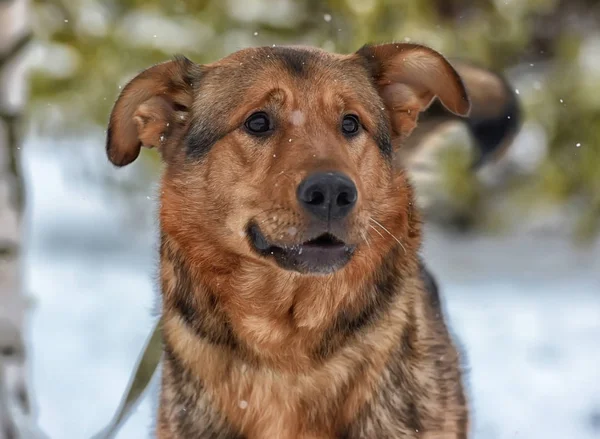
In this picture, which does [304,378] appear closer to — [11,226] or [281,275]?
[281,275]

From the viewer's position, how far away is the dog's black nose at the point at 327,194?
114 inches

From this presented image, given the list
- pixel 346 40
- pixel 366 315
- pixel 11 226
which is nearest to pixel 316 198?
pixel 366 315

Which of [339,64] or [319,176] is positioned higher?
[339,64]

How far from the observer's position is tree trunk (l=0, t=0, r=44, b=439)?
186 inches

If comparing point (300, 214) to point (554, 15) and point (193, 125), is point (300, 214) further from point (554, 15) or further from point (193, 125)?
point (554, 15)

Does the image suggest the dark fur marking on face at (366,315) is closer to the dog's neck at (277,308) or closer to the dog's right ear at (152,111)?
the dog's neck at (277,308)

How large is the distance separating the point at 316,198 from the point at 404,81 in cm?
92

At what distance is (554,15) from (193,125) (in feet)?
21.9

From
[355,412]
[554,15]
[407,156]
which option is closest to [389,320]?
[355,412]

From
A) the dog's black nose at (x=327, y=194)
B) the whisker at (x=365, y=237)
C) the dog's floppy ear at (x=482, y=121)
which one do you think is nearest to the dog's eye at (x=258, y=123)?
the dog's black nose at (x=327, y=194)

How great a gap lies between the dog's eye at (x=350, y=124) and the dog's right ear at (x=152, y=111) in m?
0.65

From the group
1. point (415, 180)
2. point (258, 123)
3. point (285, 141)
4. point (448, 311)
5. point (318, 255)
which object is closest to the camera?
point (318, 255)

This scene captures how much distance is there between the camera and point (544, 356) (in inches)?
271

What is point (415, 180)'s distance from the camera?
15.2 ft
